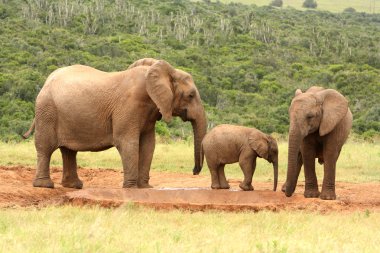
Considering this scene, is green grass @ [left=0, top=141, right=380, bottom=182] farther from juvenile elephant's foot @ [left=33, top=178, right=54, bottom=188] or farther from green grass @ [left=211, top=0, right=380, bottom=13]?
green grass @ [left=211, top=0, right=380, bottom=13]

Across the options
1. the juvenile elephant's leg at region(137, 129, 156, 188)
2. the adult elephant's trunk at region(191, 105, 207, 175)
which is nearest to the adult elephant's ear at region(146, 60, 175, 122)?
the adult elephant's trunk at region(191, 105, 207, 175)

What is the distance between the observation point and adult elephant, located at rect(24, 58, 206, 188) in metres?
12.4

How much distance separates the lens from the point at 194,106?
1255cm

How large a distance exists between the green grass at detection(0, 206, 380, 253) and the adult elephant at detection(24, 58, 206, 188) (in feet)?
5.93

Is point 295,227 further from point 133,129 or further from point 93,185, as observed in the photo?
point 93,185

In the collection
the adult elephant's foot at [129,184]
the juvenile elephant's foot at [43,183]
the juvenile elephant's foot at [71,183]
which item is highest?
the adult elephant's foot at [129,184]

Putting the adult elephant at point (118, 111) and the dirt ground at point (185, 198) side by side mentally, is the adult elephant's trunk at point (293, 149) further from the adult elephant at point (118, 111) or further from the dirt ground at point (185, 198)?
the adult elephant at point (118, 111)

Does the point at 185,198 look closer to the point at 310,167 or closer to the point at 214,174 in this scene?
the point at 214,174

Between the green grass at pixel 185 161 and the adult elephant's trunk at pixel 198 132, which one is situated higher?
the adult elephant's trunk at pixel 198 132

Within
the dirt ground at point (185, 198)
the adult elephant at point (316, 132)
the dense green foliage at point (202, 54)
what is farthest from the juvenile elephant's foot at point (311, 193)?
the dense green foliage at point (202, 54)

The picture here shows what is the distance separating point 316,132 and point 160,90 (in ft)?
7.41

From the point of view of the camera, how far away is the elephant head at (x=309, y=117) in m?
11.8

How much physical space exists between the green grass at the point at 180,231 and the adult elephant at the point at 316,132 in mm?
1116

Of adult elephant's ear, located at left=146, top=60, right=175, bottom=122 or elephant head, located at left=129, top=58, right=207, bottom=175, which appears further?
elephant head, located at left=129, top=58, right=207, bottom=175
